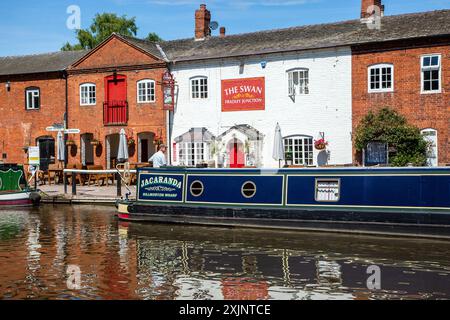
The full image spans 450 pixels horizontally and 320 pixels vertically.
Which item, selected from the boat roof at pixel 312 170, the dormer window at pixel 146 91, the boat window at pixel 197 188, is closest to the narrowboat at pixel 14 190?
the boat roof at pixel 312 170

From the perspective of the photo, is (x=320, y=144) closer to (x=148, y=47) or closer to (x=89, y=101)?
(x=148, y=47)

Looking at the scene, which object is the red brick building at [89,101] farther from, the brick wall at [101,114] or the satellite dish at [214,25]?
the satellite dish at [214,25]

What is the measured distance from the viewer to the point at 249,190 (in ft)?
43.9

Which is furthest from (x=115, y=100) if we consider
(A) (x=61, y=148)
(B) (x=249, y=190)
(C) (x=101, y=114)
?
(B) (x=249, y=190)

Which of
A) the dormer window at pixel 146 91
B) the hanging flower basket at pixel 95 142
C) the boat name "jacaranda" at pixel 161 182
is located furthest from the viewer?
the hanging flower basket at pixel 95 142

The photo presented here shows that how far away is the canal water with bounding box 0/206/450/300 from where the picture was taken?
7867 mm

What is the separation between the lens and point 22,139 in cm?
2677

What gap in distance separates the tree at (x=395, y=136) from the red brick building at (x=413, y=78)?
1.16 ft

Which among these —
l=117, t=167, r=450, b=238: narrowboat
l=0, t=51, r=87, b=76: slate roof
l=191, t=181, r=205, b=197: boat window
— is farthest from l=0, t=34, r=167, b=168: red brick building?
l=191, t=181, r=205, b=197: boat window

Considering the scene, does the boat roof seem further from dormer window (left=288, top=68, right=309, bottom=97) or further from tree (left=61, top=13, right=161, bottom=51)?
tree (left=61, top=13, right=161, bottom=51)

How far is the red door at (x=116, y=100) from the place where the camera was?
24641 millimetres

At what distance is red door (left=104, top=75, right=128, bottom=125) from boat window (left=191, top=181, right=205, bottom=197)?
37.1 feet
